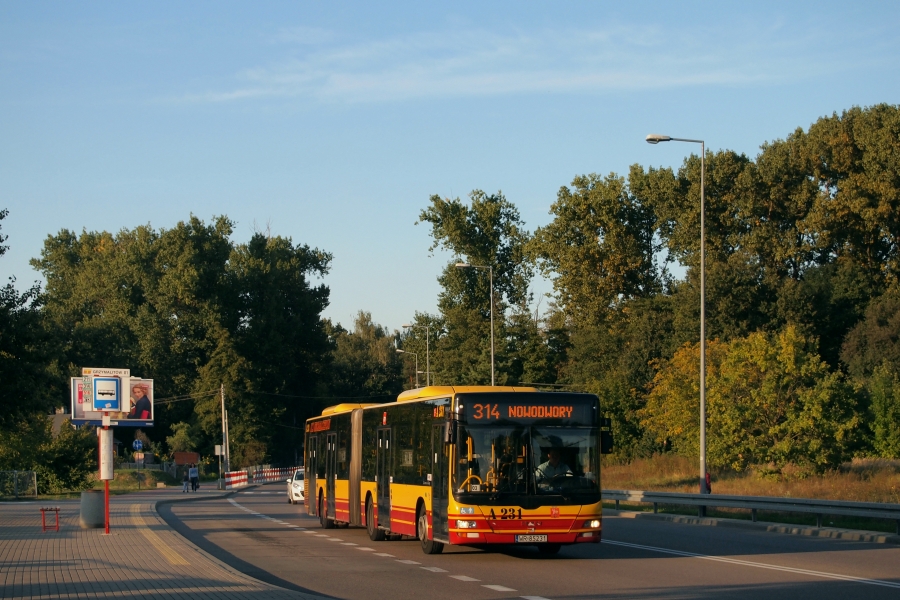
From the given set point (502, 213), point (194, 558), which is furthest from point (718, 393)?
point (502, 213)

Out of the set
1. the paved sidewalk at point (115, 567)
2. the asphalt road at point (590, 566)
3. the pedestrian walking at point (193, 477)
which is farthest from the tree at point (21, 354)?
the pedestrian walking at point (193, 477)

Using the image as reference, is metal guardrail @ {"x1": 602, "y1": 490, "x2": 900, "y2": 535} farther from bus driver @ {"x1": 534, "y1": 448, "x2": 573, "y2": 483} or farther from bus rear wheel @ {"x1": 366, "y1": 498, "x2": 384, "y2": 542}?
bus rear wheel @ {"x1": 366, "y1": 498, "x2": 384, "y2": 542}

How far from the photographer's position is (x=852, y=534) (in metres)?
21.1

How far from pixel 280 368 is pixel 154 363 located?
36.6 feet

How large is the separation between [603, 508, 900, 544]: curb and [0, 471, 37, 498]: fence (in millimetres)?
28314

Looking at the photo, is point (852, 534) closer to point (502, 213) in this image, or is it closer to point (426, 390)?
point (426, 390)

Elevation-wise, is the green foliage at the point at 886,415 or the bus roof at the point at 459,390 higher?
the bus roof at the point at 459,390

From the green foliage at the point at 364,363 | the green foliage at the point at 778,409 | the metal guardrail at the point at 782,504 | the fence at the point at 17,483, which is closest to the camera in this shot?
the metal guardrail at the point at 782,504

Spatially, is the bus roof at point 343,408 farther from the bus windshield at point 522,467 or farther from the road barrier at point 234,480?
the road barrier at point 234,480

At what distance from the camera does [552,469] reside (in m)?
17.2

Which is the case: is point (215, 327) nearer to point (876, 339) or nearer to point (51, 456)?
point (51, 456)

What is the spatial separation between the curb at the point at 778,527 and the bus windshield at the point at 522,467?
657 centimetres

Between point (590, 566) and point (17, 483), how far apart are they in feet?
125

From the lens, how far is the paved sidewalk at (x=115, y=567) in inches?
500
